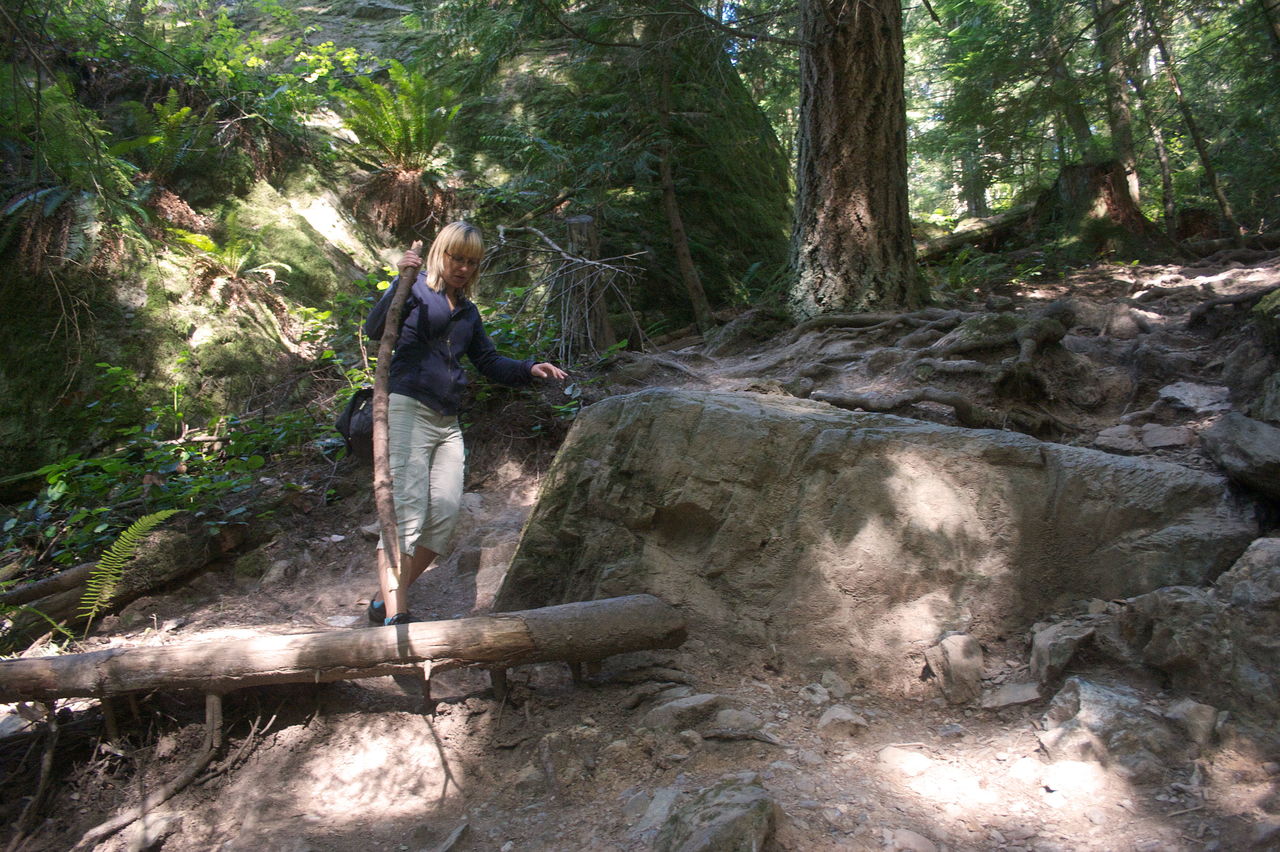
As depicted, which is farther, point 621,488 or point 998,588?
point 621,488

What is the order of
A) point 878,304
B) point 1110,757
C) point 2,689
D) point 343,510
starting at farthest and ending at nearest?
point 878,304, point 343,510, point 2,689, point 1110,757

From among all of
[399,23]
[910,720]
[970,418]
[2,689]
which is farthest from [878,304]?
[399,23]

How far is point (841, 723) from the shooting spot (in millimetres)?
3166

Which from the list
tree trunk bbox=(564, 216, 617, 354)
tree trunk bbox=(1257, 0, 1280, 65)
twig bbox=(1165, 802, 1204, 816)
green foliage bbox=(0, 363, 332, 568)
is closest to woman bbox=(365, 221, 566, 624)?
green foliage bbox=(0, 363, 332, 568)

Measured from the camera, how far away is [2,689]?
10.4 feet

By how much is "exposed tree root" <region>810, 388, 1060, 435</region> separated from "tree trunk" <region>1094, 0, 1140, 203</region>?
6.00 meters

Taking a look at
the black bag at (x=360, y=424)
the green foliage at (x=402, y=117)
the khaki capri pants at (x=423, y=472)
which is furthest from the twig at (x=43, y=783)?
the green foliage at (x=402, y=117)

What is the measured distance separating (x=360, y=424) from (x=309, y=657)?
1.30 meters

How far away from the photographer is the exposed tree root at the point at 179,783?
3.05 metres

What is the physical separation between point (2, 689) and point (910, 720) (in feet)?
13.1

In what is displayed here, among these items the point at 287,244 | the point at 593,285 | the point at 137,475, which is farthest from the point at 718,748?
the point at 287,244

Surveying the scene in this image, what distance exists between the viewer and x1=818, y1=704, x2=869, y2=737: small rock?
3.13 metres

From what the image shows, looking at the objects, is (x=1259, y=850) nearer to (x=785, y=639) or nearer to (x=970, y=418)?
(x=785, y=639)

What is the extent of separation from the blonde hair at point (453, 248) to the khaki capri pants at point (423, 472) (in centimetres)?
71
